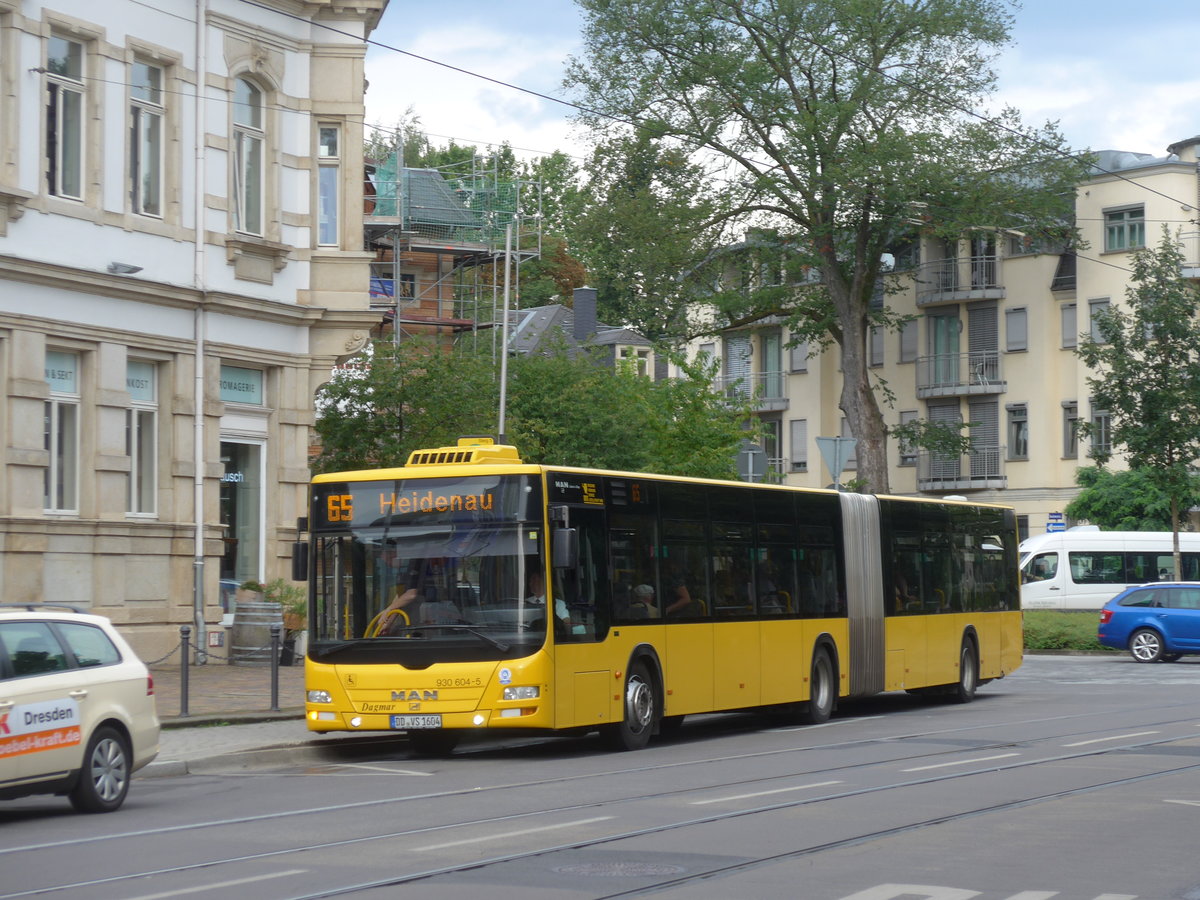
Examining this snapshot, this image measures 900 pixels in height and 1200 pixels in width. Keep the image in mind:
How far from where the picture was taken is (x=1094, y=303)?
62.6m

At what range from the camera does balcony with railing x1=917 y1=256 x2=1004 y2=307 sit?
217ft

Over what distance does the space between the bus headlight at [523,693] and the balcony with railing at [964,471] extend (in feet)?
166

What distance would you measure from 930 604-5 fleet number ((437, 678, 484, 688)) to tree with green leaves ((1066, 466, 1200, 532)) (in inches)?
1736

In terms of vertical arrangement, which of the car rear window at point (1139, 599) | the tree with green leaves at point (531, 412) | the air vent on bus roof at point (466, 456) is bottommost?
the car rear window at point (1139, 599)

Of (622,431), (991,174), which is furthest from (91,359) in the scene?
(991,174)

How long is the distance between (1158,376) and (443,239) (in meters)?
27.7

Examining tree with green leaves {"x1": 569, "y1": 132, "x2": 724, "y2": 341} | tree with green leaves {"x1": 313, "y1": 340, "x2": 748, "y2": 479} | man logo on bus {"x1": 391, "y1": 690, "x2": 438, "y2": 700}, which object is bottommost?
man logo on bus {"x1": 391, "y1": 690, "x2": 438, "y2": 700}

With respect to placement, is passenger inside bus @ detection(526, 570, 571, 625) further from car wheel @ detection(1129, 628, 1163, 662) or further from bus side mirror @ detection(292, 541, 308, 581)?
car wheel @ detection(1129, 628, 1163, 662)

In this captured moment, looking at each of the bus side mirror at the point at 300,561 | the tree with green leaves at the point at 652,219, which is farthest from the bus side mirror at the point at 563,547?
the tree with green leaves at the point at 652,219

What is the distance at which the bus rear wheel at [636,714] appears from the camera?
17641mm

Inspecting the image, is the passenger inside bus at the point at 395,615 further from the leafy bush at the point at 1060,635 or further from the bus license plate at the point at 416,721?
the leafy bush at the point at 1060,635

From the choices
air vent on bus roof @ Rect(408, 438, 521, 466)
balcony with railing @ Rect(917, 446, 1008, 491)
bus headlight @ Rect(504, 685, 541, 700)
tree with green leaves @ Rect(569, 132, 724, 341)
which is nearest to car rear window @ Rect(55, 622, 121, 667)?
bus headlight @ Rect(504, 685, 541, 700)

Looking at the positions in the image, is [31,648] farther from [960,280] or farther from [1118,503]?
[960,280]

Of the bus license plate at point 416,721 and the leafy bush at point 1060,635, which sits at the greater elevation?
the bus license plate at point 416,721
